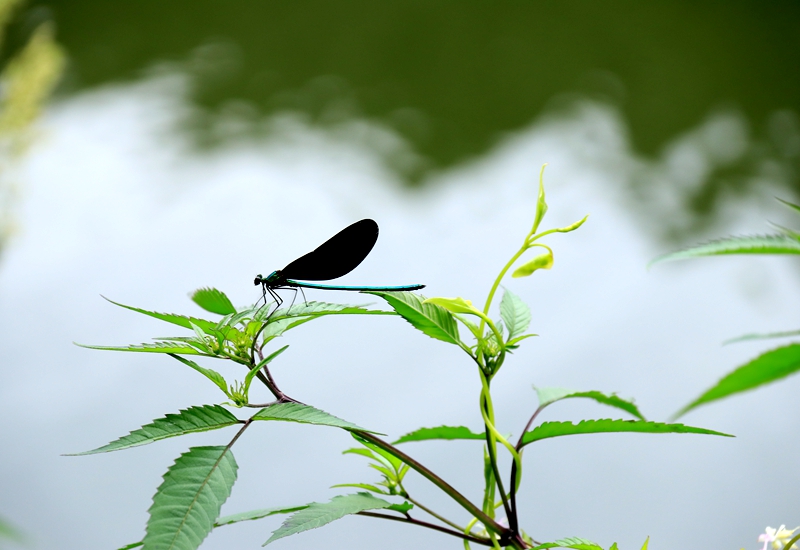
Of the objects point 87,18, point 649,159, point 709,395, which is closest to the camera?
point 709,395

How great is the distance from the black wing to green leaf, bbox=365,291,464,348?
0.39ft

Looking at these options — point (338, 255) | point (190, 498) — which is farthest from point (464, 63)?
point (190, 498)

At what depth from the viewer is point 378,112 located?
2.92 metres

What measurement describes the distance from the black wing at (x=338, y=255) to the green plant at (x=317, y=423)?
0.29ft

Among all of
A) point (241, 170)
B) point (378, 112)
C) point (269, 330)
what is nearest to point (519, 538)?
point (269, 330)

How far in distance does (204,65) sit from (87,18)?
788 mm

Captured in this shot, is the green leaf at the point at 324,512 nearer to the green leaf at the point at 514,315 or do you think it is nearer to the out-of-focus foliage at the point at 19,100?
the green leaf at the point at 514,315

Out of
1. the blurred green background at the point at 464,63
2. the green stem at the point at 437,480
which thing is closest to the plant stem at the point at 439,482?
the green stem at the point at 437,480

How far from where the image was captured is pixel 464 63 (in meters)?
2.98

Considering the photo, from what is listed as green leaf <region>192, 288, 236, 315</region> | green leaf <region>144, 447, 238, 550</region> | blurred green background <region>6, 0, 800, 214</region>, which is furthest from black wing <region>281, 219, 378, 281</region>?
blurred green background <region>6, 0, 800, 214</region>

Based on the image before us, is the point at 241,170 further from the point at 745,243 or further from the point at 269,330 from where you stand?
the point at 745,243

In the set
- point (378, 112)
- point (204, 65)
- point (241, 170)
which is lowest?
point (241, 170)

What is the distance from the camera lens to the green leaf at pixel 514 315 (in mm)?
393

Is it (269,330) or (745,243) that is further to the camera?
(269,330)
